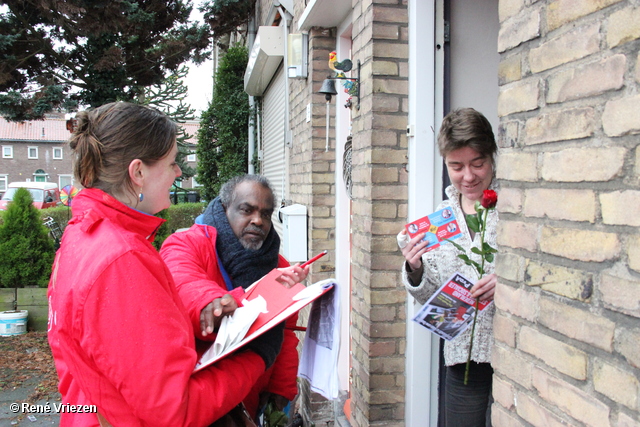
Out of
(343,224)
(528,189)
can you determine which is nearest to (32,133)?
(343,224)

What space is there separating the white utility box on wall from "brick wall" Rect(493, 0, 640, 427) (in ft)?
9.87

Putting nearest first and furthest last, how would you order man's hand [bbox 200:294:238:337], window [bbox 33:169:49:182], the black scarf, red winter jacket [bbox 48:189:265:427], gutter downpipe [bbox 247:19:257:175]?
red winter jacket [bbox 48:189:265:427] < man's hand [bbox 200:294:238:337] < the black scarf < gutter downpipe [bbox 247:19:257:175] < window [bbox 33:169:49:182]

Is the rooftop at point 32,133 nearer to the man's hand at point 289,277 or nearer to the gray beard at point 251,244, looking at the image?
the gray beard at point 251,244

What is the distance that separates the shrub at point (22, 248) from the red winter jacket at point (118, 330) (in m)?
7.07

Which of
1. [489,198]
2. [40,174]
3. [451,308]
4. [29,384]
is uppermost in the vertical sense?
[40,174]

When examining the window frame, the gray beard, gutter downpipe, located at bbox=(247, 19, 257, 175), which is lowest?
the gray beard

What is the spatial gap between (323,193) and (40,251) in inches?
218

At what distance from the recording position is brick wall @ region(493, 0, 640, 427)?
1.04m

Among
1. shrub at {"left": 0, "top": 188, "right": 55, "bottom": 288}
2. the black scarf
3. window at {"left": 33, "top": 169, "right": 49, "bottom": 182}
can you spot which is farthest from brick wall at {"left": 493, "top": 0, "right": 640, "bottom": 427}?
window at {"left": 33, "top": 169, "right": 49, "bottom": 182}

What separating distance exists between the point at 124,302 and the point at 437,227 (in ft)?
3.71

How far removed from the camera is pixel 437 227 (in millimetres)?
1838

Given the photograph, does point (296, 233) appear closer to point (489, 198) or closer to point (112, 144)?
point (489, 198)

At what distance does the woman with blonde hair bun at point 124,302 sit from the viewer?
124cm

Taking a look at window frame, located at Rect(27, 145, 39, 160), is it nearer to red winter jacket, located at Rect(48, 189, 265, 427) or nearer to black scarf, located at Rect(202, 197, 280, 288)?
black scarf, located at Rect(202, 197, 280, 288)
